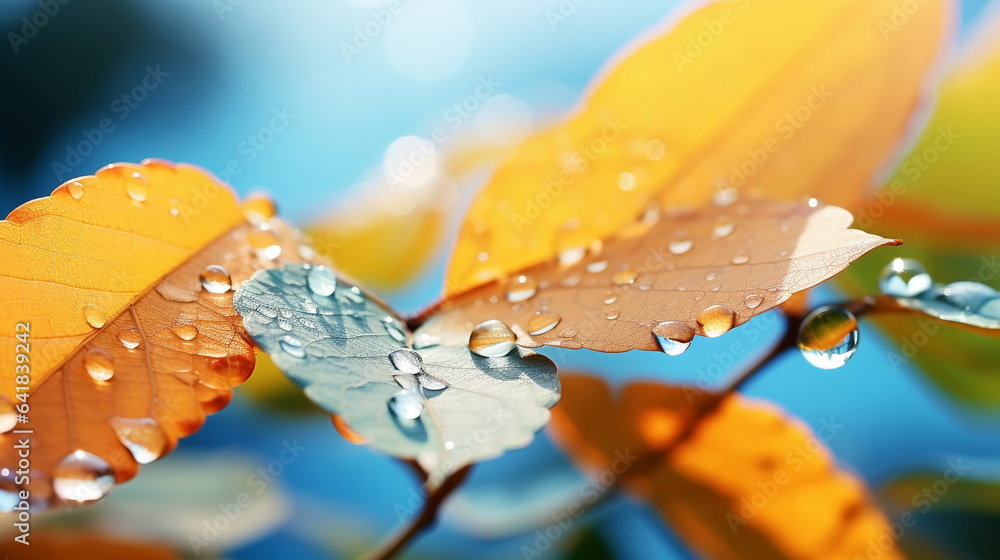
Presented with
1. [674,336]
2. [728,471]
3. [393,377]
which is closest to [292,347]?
[393,377]

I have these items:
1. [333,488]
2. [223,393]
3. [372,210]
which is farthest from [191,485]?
[223,393]

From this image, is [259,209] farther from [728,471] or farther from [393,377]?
[728,471]

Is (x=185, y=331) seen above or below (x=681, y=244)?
above

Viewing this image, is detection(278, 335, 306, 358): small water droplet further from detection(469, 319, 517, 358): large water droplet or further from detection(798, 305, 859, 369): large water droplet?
detection(798, 305, 859, 369): large water droplet

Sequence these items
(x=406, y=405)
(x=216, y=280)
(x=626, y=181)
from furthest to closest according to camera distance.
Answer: (x=626, y=181)
(x=216, y=280)
(x=406, y=405)

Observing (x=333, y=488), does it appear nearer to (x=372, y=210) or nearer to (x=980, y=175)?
(x=372, y=210)

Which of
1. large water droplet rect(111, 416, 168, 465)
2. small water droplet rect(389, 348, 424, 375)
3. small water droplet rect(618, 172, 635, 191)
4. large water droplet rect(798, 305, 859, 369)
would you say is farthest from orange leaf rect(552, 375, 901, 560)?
large water droplet rect(111, 416, 168, 465)

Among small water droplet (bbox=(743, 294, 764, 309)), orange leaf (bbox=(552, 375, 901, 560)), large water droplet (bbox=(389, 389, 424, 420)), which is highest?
large water droplet (bbox=(389, 389, 424, 420))
